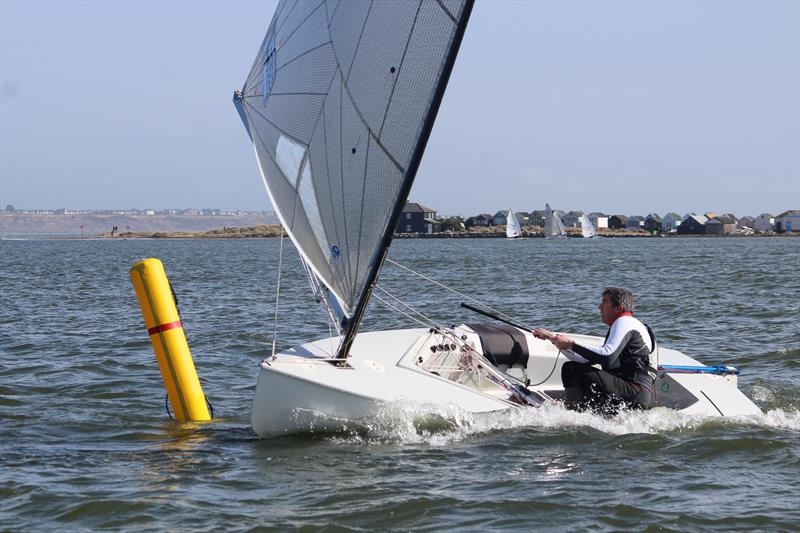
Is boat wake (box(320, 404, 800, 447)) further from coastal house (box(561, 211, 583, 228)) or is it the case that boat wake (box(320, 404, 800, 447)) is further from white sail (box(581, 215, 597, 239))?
coastal house (box(561, 211, 583, 228))

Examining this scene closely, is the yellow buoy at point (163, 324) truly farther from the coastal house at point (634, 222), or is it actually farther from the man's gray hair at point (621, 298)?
the coastal house at point (634, 222)

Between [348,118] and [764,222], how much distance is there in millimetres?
165108

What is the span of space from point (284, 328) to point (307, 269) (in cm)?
860

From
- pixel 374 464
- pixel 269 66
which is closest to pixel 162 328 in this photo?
pixel 374 464

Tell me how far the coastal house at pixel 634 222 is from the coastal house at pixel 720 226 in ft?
55.0

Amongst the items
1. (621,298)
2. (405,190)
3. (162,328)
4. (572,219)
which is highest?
(572,219)

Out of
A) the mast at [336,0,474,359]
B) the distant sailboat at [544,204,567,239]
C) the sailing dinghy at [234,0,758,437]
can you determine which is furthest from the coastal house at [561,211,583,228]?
the mast at [336,0,474,359]

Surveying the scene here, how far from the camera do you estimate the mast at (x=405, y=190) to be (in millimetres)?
7426

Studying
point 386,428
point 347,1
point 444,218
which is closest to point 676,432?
point 386,428

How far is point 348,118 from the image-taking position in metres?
8.34

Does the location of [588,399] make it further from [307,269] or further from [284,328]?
[284,328]

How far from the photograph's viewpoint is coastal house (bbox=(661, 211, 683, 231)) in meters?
164

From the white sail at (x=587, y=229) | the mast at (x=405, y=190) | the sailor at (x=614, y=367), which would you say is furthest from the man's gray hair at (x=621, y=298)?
the white sail at (x=587, y=229)

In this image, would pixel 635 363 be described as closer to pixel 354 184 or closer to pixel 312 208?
pixel 354 184
